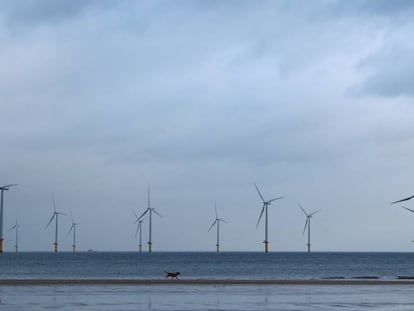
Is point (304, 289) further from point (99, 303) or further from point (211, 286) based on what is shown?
point (99, 303)

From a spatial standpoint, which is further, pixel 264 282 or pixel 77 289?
pixel 264 282

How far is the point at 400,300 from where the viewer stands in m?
54.0

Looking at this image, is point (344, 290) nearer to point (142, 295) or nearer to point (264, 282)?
point (264, 282)

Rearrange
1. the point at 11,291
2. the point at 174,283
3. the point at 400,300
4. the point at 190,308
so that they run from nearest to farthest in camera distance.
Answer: the point at 190,308 < the point at 400,300 < the point at 11,291 < the point at 174,283

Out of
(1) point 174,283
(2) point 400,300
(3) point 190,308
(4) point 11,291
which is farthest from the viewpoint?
(1) point 174,283

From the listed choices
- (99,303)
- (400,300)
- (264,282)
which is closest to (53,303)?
(99,303)

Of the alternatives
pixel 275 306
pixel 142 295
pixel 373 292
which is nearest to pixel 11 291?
pixel 142 295

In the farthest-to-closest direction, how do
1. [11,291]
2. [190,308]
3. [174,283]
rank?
[174,283] < [11,291] < [190,308]

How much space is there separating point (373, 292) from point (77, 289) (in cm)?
2110

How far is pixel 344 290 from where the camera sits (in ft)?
213

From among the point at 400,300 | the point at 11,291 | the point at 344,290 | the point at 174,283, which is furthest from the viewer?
the point at 174,283

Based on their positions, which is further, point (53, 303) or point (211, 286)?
point (211, 286)

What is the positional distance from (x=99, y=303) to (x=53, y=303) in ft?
8.36

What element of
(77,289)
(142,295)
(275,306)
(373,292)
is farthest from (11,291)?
(373,292)
